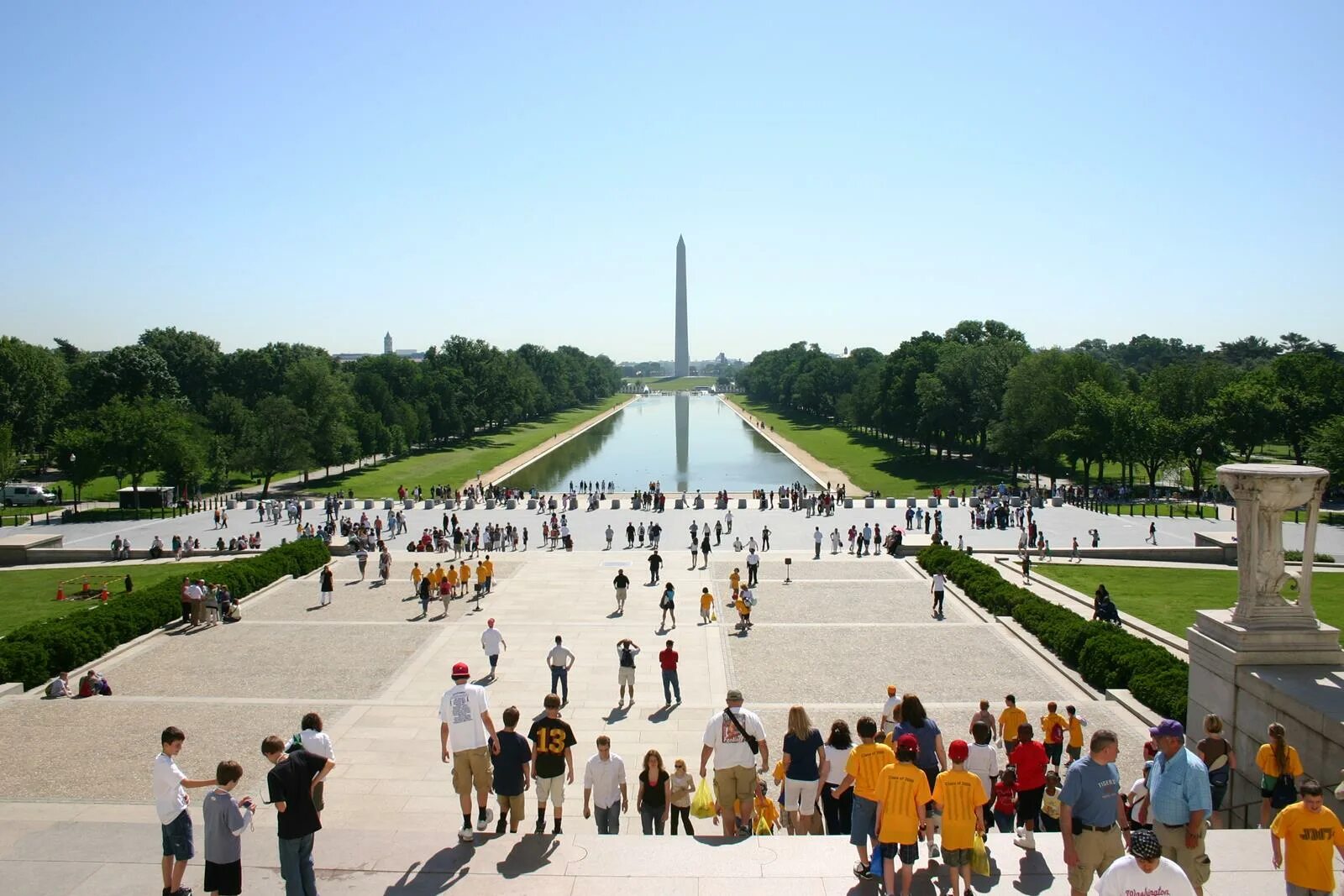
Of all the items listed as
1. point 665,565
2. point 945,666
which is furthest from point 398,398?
point 945,666

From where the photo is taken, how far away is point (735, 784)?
391 inches

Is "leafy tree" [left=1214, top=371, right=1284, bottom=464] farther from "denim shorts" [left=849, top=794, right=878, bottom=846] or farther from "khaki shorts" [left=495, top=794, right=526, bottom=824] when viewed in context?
"khaki shorts" [left=495, top=794, right=526, bottom=824]

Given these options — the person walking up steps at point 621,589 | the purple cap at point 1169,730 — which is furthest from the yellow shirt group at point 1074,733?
A: the person walking up steps at point 621,589

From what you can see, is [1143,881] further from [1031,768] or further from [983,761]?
[1031,768]

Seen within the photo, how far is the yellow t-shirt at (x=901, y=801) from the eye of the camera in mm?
7648

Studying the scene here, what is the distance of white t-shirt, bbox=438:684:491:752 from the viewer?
958 cm

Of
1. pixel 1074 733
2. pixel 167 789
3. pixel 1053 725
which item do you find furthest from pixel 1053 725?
pixel 167 789

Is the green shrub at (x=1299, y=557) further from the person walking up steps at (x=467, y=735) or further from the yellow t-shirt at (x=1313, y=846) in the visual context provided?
the person walking up steps at (x=467, y=735)

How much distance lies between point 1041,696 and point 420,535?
30090 millimetres

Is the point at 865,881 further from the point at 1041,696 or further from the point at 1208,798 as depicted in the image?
the point at 1041,696

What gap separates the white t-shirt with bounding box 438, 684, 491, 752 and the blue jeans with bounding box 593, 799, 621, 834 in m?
1.53

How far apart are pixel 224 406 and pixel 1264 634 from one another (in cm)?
7116

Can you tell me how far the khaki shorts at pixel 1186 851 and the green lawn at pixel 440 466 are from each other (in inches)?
2167

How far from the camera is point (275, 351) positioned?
89.1 metres
